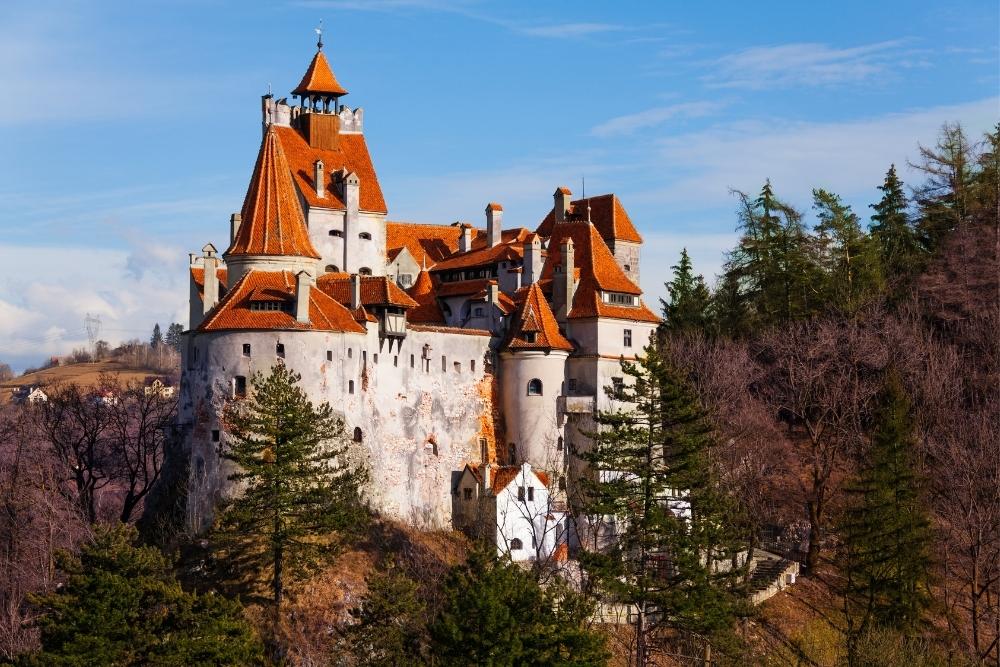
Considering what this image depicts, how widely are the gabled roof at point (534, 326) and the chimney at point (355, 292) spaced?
28.8ft

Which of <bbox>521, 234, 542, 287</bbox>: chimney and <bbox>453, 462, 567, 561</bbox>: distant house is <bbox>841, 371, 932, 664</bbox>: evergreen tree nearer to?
<bbox>453, 462, 567, 561</bbox>: distant house

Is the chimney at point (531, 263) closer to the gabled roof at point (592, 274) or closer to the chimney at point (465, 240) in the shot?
the gabled roof at point (592, 274)

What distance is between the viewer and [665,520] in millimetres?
63562

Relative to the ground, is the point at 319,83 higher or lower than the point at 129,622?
higher

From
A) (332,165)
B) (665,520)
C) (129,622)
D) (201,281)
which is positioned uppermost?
(332,165)

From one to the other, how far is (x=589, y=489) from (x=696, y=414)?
584 centimetres

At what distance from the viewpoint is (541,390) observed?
77.9 metres

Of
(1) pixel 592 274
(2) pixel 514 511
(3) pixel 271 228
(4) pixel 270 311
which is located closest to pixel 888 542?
(2) pixel 514 511

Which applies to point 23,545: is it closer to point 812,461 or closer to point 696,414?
point 696,414

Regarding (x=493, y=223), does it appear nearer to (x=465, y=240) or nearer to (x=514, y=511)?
(x=465, y=240)

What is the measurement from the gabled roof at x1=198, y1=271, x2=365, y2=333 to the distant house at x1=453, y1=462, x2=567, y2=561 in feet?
33.3

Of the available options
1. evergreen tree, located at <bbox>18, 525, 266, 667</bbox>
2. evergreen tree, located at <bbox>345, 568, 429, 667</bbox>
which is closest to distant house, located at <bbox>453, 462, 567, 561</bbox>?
evergreen tree, located at <bbox>345, 568, 429, 667</bbox>

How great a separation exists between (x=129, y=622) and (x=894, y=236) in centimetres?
6423

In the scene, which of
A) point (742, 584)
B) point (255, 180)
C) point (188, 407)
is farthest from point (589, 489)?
point (255, 180)
